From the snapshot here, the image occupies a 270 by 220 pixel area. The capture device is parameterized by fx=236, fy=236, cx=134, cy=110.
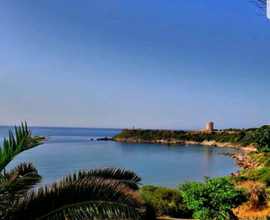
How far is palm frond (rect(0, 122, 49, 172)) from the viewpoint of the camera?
299 centimetres

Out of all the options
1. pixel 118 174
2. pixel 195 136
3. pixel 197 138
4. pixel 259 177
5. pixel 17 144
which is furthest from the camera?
pixel 195 136

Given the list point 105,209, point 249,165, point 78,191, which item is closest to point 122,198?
point 105,209

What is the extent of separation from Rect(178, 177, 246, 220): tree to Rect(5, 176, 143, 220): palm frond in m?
3.24

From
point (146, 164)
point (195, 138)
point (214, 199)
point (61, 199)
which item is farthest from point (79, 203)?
point (195, 138)

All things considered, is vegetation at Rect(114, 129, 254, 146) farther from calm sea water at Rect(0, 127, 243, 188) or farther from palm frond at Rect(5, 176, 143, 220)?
palm frond at Rect(5, 176, 143, 220)

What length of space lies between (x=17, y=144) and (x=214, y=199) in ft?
15.8

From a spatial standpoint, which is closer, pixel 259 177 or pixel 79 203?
pixel 79 203

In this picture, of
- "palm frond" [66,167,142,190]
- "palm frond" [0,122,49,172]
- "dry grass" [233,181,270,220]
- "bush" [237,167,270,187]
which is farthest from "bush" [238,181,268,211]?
"palm frond" [0,122,49,172]

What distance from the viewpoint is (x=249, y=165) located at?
3011 centimetres

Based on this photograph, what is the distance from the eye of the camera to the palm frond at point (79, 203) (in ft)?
10.2

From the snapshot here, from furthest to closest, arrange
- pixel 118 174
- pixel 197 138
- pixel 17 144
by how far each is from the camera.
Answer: pixel 197 138 → pixel 118 174 → pixel 17 144

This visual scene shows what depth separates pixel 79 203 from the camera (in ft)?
10.5

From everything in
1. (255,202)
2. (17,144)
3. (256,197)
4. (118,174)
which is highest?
(17,144)

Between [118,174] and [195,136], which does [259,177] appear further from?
[195,136]
